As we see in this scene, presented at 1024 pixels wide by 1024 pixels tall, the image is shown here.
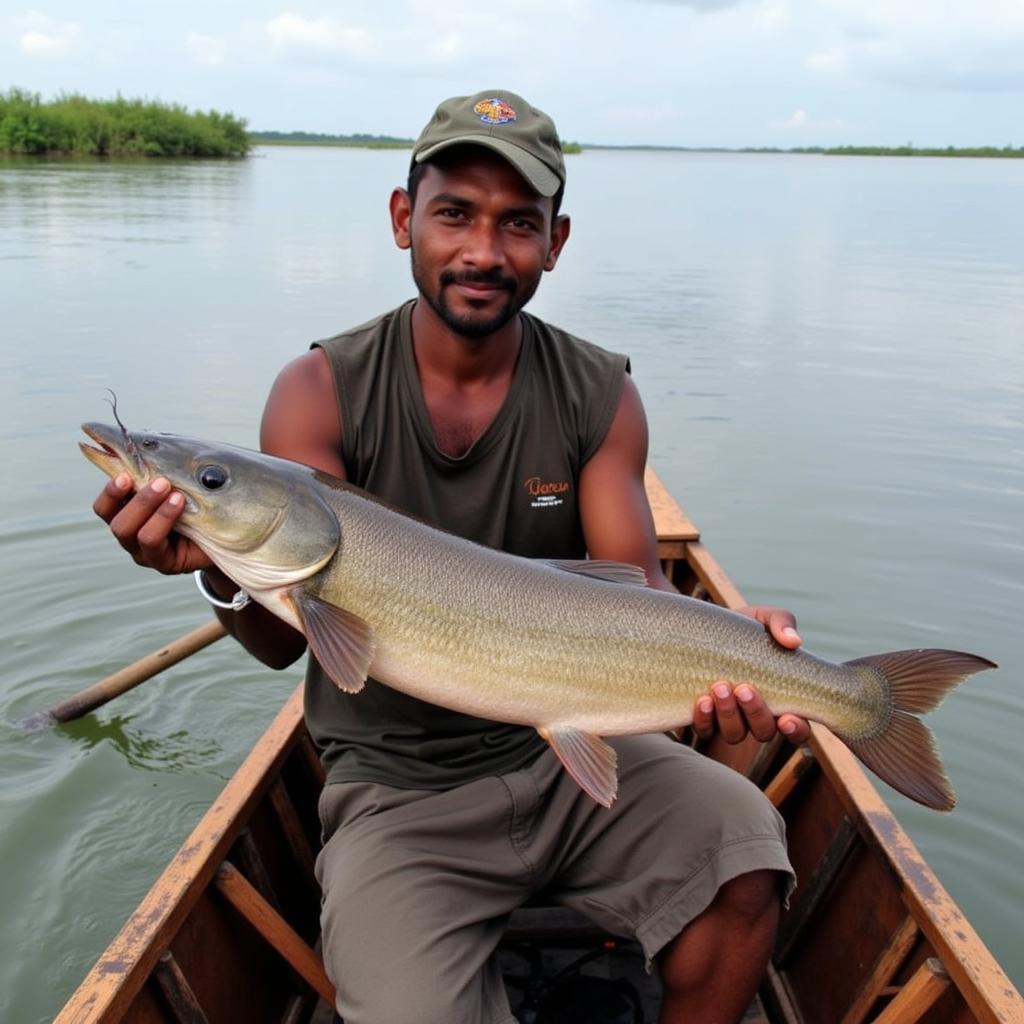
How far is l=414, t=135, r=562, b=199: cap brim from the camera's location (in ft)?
9.27

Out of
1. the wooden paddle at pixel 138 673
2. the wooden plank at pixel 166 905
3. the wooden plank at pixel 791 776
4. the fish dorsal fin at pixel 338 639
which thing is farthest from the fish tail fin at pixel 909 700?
the wooden paddle at pixel 138 673

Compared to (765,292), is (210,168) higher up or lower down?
lower down

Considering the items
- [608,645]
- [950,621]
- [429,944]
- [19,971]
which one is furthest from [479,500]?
[950,621]

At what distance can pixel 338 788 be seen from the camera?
283cm

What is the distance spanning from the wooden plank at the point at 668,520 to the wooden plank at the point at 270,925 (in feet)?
8.97

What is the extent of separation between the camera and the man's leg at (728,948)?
2.61m

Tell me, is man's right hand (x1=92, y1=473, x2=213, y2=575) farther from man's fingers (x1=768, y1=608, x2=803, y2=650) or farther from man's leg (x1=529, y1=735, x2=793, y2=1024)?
man's fingers (x1=768, y1=608, x2=803, y2=650)

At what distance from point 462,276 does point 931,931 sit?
6.90 feet

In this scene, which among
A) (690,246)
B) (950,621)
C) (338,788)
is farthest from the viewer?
(690,246)

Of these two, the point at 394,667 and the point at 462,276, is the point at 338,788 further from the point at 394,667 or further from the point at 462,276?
the point at 462,276

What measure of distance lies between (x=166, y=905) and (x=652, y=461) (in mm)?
7533

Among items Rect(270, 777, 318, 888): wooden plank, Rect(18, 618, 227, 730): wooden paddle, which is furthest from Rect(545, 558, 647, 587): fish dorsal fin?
Rect(18, 618, 227, 730): wooden paddle

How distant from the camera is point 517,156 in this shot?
284 cm

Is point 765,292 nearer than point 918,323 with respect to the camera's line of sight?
No
